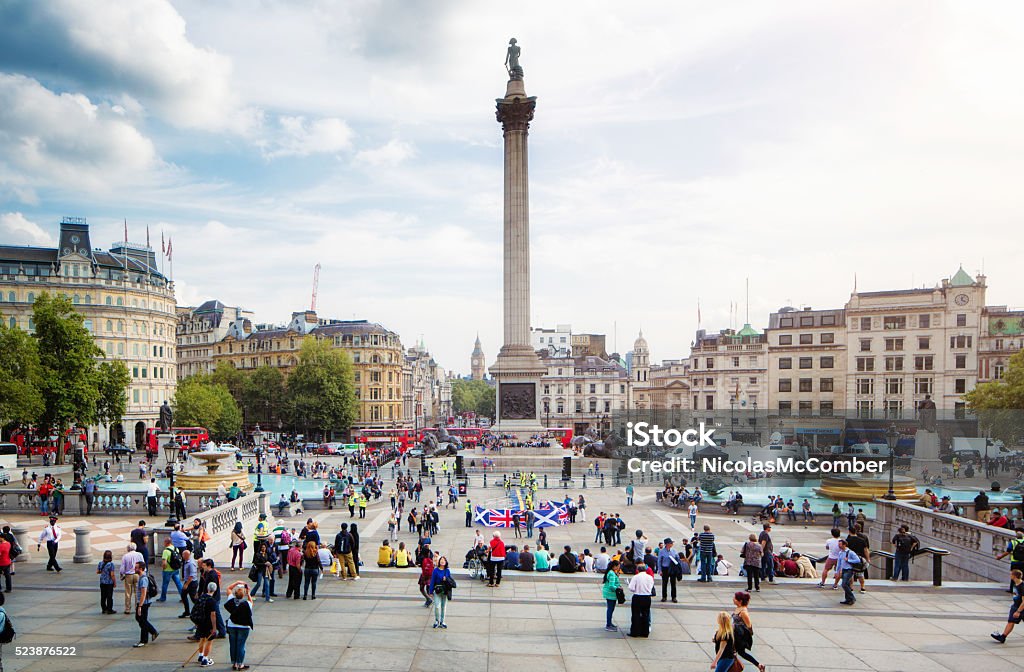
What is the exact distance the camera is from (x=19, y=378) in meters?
48.9

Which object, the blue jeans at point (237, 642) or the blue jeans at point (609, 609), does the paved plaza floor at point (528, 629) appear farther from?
the blue jeans at point (237, 642)

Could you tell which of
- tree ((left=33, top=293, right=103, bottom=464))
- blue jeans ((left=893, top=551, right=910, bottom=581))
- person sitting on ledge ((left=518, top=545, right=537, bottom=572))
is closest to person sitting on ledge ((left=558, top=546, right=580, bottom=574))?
person sitting on ledge ((left=518, top=545, right=537, bottom=572))

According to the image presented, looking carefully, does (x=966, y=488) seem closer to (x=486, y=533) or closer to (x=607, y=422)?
(x=486, y=533)

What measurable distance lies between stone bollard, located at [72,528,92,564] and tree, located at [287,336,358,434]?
66.1m

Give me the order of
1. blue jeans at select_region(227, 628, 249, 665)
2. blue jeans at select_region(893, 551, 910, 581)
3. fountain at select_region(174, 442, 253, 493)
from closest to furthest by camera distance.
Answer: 1. blue jeans at select_region(227, 628, 249, 665)
2. blue jeans at select_region(893, 551, 910, 581)
3. fountain at select_region(174, 442, 253, 493)

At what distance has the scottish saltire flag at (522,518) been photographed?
90.6ft

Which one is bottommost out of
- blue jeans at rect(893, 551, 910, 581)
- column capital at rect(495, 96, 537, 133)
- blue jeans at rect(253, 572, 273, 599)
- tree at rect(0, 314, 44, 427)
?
blue jeans at rect(893, 551, 910, 581)

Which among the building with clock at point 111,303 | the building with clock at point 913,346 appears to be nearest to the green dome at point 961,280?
the building with clock at point 913,346

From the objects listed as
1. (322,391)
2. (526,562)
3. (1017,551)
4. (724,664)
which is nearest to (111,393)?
(322,391)

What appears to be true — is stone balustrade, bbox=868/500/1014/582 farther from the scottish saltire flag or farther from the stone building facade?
the stone building facade

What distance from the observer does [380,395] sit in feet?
330

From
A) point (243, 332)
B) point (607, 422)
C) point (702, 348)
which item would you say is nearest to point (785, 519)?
point (702, 348)

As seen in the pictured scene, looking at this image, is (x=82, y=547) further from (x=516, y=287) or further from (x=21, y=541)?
(x=516, y=287)

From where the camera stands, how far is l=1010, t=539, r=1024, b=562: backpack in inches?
625
